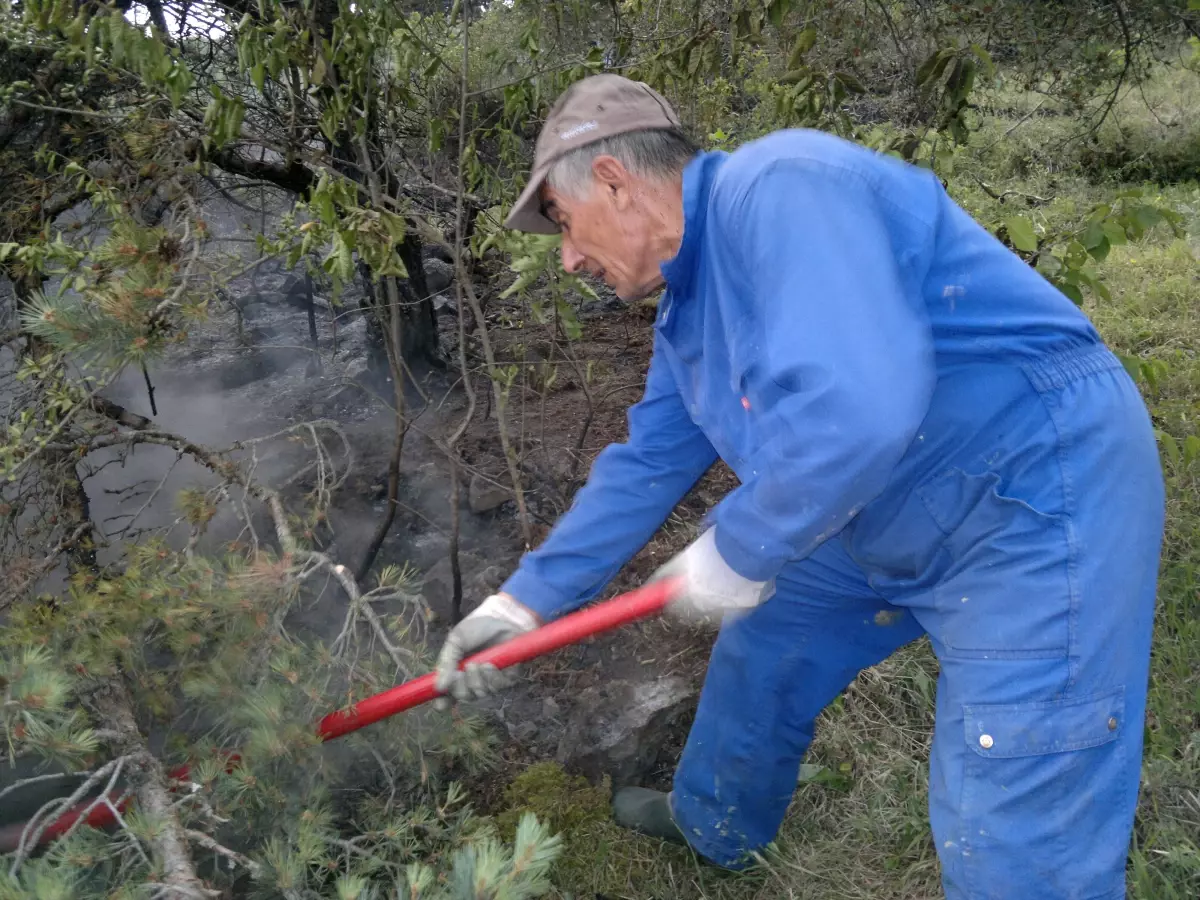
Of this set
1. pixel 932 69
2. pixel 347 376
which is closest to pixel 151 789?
pixel 932 69

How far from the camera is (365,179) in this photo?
3.12 meters

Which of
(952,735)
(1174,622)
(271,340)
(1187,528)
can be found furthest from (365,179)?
(1187,528)

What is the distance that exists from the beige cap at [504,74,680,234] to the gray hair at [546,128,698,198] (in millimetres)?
11

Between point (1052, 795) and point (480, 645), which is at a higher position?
point (480, 645)

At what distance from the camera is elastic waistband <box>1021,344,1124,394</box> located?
5.26 ft

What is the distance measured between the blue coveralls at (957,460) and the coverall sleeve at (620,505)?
0.33m

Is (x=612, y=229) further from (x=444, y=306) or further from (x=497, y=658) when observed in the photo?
(x=444, y=306)

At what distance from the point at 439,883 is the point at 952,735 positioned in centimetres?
102

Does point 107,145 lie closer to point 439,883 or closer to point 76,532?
point 76,532

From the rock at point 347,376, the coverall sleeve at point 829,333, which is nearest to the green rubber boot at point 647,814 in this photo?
the coverall sleeve at point 829,333

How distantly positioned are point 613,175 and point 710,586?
78 centimetres

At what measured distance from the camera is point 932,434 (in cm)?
163

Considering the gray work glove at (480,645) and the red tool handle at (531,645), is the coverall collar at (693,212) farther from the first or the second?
the gray work glove at (480,645)

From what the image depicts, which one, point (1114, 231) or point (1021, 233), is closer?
point (1021, 233)
